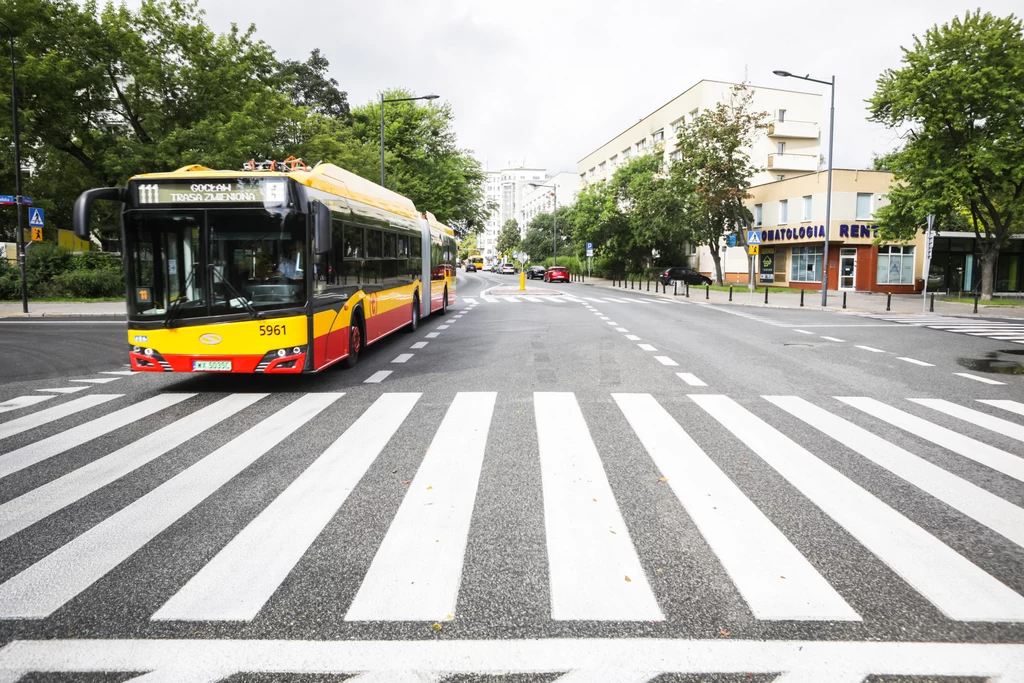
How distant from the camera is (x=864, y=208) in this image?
4447 cm

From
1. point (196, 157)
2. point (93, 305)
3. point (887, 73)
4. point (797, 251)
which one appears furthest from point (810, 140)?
point (93, 305)

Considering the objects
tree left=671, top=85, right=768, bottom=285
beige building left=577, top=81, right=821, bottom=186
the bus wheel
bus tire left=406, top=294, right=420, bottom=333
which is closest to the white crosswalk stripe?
the bus wheel

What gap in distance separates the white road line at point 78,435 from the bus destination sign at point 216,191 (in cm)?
234

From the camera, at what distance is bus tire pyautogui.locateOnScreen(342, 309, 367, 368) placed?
10.7m

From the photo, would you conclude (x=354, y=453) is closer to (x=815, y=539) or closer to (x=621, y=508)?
(x=621, y=508)

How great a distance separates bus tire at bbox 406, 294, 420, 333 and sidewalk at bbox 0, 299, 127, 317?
1116 cm

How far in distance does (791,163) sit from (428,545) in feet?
211

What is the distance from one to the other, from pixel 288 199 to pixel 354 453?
12.7 feet

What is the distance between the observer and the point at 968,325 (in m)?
20.2

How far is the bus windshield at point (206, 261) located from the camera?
28.2ft

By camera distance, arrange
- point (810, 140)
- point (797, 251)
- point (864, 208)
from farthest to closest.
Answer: point (810, 140) < point (797, 251) < point (864, 208)

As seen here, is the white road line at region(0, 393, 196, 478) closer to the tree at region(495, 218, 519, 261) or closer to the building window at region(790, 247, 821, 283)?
the building window at region(790, 247, 821, 283)

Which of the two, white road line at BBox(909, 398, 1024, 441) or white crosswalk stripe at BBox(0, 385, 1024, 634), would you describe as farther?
white road line at BBox(909, 398, 1024, 441)

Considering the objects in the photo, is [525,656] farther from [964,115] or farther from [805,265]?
[805,265]
